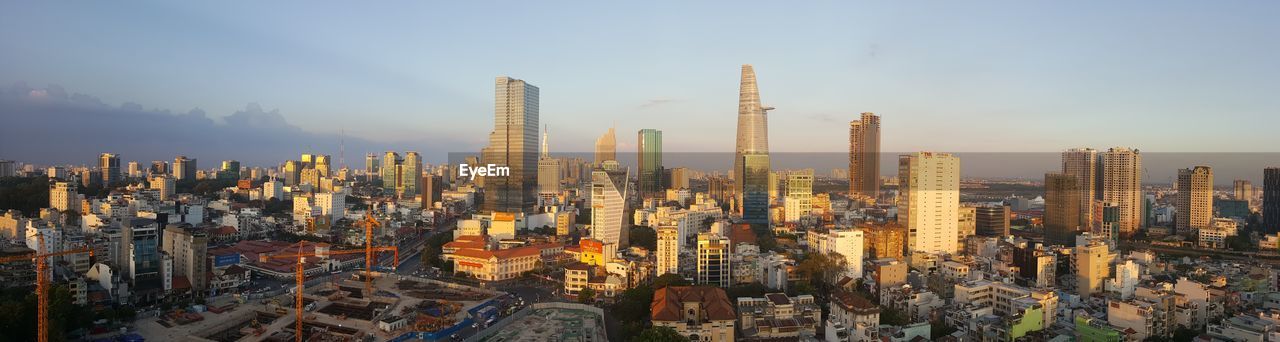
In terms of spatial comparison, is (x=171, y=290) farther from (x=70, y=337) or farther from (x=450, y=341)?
(x=450, y=341)

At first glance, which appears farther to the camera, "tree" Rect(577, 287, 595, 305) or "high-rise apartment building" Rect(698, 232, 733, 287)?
"high-rise apartment building" Rect(698, 232, 733, 287)

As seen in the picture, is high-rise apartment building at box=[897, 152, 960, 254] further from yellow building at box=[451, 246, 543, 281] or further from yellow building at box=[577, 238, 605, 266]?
yellow building at box=[451, 246, 543, 281]

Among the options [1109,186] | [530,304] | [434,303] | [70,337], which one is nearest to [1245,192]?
[1109,186]

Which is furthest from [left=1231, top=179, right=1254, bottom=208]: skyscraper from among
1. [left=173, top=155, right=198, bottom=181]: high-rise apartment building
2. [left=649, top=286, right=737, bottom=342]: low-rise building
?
[left=173, top=155, right=198, bottom=181]: high-rise apartment building

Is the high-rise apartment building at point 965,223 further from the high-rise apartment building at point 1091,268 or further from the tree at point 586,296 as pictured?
the tree at point 586,296

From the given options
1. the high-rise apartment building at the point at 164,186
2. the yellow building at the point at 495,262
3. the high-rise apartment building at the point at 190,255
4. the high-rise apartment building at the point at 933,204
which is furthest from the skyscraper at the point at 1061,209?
the high-rise apartment building at the point at 164,186

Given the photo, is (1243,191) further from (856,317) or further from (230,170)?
(230,170)
